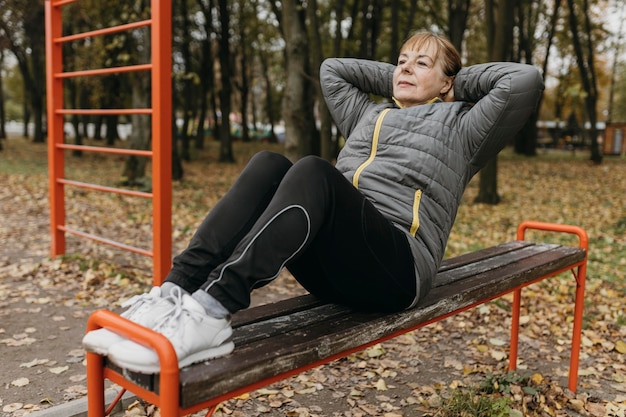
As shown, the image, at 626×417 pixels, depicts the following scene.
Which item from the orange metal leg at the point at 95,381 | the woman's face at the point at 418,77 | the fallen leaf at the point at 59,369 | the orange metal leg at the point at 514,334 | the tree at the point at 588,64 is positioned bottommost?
the fallen leaf at the point at 59,369

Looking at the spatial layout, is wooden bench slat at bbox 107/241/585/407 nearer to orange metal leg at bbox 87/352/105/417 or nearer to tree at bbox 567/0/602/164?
orange metal leg at bbox 87/352/105/417

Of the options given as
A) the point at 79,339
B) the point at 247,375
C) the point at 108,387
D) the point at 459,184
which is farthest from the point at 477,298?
the point at 79,339

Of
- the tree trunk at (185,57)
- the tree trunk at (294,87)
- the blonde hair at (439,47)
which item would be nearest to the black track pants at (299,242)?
the blonde hair at (439,47)

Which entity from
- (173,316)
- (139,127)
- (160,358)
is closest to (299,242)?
(173,316)

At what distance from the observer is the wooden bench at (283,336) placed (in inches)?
55.1

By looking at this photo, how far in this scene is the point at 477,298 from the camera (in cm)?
247

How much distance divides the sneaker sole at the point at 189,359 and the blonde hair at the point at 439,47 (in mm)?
1549

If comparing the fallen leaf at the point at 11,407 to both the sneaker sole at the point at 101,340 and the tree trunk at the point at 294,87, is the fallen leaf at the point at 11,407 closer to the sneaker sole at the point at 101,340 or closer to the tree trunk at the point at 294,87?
the sneaker sole at the point at 101,340

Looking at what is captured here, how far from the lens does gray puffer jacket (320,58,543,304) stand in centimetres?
224

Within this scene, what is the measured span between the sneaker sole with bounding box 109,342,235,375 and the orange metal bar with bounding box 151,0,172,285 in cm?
249

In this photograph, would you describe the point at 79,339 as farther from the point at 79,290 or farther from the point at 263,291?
the point at 263,291

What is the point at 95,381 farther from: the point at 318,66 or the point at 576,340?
the point at 318,66

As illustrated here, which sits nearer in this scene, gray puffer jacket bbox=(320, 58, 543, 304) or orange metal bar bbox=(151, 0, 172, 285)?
gray puffer jacket bbox=(320, 58, 543, 304)

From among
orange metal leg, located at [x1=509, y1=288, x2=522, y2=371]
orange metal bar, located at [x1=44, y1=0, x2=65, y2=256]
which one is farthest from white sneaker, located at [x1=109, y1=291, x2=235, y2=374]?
orange metal bar, located at [x1=44, y1=0, x2=65, y2=256]
